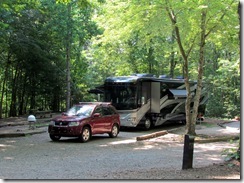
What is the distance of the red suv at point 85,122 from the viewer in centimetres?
1485

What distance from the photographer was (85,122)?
1513 cm

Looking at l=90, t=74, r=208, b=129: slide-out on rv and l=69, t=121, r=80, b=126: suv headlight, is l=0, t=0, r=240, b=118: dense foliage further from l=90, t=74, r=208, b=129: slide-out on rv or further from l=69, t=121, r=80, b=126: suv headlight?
l=69, t=121, r=80, b=126: suv headlight

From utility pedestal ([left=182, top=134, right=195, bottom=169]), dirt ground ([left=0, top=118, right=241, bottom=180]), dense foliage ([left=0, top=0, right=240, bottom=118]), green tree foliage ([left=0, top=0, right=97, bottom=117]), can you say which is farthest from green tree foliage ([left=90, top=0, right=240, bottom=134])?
green tree foliage ([left=0, top=0, right=97, bottom=117])

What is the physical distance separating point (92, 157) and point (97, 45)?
18.7 m

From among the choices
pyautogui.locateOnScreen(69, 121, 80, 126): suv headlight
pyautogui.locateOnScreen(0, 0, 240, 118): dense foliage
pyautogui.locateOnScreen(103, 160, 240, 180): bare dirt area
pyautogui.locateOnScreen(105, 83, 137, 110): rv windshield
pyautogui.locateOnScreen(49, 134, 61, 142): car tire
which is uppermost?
pyautogui.locateOnScreen(0, 0, 240, 118): dense foliage

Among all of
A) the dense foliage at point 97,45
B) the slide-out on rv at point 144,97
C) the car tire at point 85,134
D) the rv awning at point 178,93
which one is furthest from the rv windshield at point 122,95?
the car tire at point 85,134

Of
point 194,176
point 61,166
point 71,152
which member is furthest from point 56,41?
point 194,176

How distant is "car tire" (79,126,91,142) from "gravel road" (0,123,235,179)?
244 mm

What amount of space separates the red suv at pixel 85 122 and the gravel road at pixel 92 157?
42 centimetres

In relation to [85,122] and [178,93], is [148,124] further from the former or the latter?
[85,122]

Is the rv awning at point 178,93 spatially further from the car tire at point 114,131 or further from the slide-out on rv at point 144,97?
the car tire at point 114,131

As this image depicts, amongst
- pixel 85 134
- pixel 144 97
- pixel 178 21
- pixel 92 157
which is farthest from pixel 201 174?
pixel 144 97

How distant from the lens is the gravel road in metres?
8.27

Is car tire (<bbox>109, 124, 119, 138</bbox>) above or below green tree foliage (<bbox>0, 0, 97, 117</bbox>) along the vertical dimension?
below
